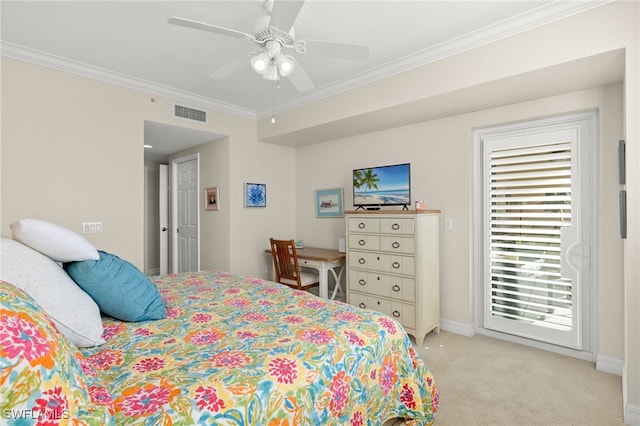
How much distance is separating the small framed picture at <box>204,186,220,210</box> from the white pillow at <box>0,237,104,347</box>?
3126 mm

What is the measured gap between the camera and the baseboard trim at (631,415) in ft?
6.19

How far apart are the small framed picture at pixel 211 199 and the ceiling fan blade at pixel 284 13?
2948 mm

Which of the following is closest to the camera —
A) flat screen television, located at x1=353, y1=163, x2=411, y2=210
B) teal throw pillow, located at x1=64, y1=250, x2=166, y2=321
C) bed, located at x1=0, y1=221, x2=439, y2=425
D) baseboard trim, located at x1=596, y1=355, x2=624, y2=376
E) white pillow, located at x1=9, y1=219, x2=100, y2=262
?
bed, located at x1=0, y1=221, x2=439, y2=425

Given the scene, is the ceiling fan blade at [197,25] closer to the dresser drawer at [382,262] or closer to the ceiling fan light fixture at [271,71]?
the ceiling fan light fixture at [271,71]

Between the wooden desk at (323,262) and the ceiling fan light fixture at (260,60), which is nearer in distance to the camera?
the ceiling fan light fixture at (260,60)

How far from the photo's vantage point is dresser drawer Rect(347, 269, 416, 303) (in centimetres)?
312

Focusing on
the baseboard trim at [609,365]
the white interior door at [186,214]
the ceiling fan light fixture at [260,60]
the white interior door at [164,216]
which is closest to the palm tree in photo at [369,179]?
the ceiling fan light fixture at [260,60]

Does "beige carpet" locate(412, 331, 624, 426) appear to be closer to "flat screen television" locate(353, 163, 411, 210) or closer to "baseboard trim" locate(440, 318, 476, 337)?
"baseboard trim" locate(440, 318, 476, 337)

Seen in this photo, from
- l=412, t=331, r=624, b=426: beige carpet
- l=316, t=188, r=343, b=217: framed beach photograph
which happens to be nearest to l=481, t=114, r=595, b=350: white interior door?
l=412, t=331, r=624, b=426: beige carpet

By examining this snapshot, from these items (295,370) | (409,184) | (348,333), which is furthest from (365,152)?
(295,370)

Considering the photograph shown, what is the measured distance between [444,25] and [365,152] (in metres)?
1.86

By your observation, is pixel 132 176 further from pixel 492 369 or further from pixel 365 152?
pixel 492 369

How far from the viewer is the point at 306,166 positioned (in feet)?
15.9

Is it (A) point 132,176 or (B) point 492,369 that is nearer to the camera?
(B) point 492,369
